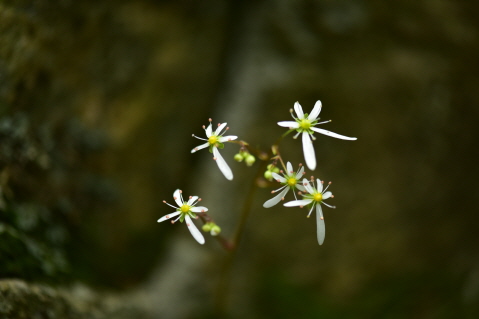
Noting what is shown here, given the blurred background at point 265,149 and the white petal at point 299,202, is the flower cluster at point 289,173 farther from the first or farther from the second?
the blurred background at point 265,149

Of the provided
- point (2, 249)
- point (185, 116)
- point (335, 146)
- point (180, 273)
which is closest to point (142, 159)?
point (185, 116)

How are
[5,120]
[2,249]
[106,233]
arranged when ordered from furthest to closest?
[106,233] < [5,120] < [2,249]

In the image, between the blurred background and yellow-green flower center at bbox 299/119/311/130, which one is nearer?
yellow-green flower center at bbox 299/119/311/130

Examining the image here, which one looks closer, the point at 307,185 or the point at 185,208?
the point at 307,185

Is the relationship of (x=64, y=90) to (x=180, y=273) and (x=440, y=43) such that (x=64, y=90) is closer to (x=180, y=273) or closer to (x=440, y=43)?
(x=180, y=273)

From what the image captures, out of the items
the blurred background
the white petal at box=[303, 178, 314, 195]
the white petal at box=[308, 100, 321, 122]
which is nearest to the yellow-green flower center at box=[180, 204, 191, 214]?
the white petal at box=[303, 178, 314, 195]

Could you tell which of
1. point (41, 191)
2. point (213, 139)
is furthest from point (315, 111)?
point (41, 191)

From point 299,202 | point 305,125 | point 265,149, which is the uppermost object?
point 265,149

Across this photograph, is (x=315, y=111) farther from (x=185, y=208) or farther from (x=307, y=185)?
(x=185, y=208)

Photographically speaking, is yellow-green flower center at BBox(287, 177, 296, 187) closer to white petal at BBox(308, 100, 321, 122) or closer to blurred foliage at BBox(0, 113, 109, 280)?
white petal at BBox(308, 100, 321, 122)
